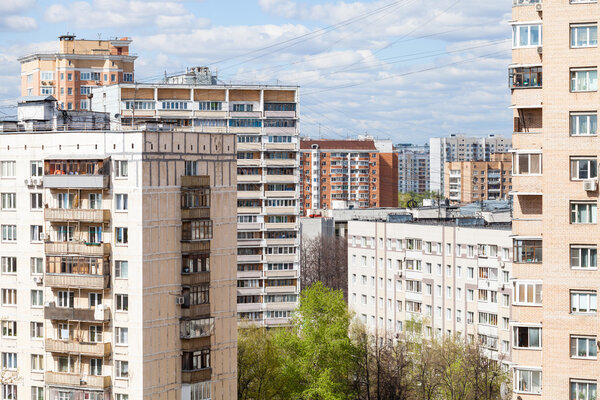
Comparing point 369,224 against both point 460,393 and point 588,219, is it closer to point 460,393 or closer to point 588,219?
point 460,393

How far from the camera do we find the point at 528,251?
41844 mm

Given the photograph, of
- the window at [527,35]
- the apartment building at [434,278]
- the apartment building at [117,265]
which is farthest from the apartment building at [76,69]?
the window at [527,35]

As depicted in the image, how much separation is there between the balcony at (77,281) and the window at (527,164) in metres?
22.5

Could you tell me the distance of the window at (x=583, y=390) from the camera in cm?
4016

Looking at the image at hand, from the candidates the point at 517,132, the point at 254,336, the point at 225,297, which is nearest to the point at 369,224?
the point at 254,336

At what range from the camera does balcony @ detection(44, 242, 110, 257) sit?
54375 mm

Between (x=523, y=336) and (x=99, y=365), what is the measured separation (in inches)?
903

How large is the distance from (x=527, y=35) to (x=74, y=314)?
26869 mm

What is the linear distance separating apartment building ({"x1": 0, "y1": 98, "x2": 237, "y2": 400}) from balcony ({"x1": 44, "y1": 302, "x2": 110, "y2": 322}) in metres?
0.06

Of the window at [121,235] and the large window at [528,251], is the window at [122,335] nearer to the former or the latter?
the window at [121,235]

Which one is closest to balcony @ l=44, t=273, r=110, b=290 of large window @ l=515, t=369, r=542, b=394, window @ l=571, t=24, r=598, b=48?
large window @ l=515, t=369, r=542, b=394

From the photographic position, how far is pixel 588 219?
40.4m

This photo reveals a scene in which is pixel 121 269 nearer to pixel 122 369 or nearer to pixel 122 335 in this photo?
pixel 122 335

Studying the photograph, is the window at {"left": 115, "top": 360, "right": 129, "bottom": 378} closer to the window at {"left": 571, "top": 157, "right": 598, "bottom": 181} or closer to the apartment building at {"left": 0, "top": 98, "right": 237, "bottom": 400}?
the apartment building at {"left": 0, "top": 98, "right": 237, "bottom": 400}
